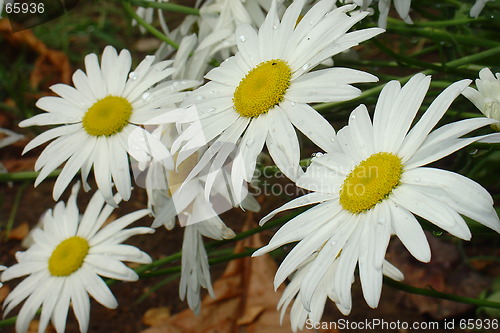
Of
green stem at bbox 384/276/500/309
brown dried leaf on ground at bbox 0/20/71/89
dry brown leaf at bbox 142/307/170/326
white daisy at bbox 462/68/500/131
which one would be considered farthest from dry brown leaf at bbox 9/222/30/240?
white daisy at bbox 462/68/500/131

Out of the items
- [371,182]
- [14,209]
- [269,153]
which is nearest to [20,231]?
[14,209]

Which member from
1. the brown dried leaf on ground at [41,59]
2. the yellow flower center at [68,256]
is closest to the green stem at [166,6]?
the yellow flower center at [68,256]

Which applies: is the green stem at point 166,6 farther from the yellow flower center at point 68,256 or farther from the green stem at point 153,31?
the yellow flower center at point 68,256

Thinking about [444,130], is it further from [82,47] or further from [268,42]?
[82,47]

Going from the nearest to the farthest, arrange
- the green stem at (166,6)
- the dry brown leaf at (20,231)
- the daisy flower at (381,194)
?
the daisy flower at (381,194) < the green stem at (166,6) < the dry brown leaf at (20,231)

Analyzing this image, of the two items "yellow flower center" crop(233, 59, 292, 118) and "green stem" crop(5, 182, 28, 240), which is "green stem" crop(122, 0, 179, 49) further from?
"green stem" crop(5, 182, 28, 240)

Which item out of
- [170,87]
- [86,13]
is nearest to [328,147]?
[170,87]
